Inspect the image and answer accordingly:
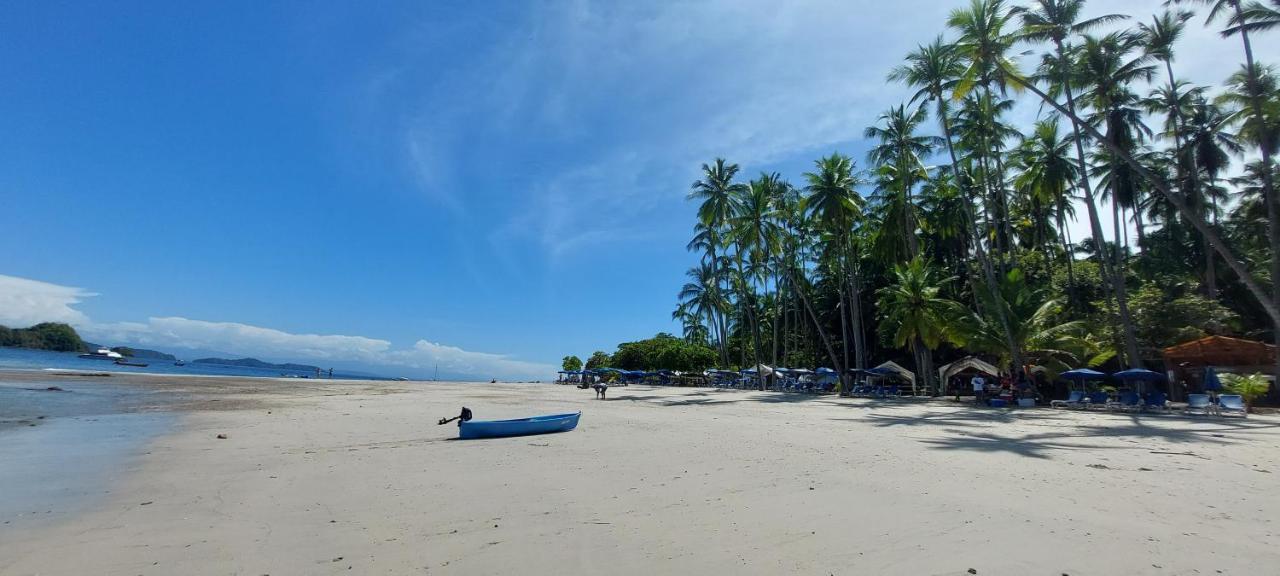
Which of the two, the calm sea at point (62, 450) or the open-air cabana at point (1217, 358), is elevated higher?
the open-air cabana at point (1217, 358)

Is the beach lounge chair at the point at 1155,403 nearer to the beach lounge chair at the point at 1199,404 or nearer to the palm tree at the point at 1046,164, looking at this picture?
the beach lounge chair at the point at 1199,404

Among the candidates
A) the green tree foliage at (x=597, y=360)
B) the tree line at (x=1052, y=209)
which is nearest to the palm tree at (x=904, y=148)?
the tree line at (x=1052, y=209)

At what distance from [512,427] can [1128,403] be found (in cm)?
1883

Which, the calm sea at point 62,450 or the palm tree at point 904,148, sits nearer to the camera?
the calm sea at point 62,450

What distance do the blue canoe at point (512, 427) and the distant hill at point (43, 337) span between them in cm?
13130

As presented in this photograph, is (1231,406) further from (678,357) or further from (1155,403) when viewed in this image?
(678,357)

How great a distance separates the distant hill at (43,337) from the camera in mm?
98188

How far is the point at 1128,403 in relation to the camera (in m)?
17.8

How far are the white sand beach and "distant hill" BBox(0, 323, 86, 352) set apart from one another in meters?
128

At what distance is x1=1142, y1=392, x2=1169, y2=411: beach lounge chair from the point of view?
57.5 ft

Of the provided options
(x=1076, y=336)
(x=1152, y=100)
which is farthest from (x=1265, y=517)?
(x=1152, y=100)

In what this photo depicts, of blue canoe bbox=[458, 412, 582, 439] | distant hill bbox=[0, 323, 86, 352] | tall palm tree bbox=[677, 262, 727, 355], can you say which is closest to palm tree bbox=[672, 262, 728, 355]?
tall palm tree bbox=[677, 262, 727, 355]

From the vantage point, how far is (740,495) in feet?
20.6

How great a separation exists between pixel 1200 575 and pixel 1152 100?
32.5 m
